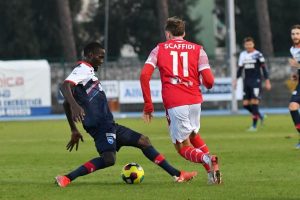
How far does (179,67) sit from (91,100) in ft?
3.95

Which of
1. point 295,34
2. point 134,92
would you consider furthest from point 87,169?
point 134,92

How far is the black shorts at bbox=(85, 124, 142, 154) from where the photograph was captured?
12.5m

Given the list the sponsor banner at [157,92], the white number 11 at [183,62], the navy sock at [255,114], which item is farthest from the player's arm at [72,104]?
the sponsor banner at [157,92]

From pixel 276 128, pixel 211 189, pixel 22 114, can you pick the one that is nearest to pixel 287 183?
pixel 211 189

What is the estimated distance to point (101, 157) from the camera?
12.5 m

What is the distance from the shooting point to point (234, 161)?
1620cm

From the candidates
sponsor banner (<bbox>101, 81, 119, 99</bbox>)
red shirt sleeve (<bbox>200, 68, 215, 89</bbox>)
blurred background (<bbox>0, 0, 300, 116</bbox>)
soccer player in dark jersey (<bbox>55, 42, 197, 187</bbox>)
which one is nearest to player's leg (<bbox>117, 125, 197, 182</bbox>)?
soccer player in dark jersey (<bbox>55, 42, 197, 187</bbox>)

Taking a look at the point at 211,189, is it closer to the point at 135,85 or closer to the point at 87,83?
the point at 87,83

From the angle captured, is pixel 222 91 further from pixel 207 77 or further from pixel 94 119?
pixel 94 119

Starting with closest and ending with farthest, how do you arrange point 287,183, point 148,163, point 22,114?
point 287,183 → point 148,163 → point 22,114

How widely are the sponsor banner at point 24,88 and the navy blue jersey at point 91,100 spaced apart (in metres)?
26.4

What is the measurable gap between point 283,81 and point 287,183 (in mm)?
35104

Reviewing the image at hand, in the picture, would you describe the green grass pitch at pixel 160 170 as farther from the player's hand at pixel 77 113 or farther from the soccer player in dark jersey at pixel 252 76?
the soccer player in dark jersey at pixel 252 76

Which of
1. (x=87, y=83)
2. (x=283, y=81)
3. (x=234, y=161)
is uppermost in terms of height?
(x=87, y=83)
